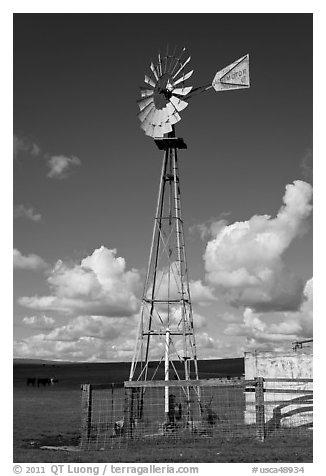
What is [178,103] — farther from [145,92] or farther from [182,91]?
[145,92]

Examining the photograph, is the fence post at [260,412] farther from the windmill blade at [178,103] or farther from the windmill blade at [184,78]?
the windmill blade at [184,78]

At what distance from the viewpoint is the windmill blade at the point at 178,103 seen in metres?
22.8

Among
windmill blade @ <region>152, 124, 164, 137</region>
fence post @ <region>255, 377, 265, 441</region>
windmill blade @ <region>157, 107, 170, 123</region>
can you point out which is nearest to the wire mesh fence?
fence post @ <region>255, 377, 265, 441</region>

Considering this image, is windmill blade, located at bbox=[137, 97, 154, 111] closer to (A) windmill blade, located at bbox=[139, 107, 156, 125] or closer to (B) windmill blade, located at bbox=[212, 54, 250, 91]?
(A) windmill blade, located at bbox=[139, 107, 156, 125]

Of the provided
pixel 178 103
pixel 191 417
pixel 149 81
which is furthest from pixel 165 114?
pixel 191 417

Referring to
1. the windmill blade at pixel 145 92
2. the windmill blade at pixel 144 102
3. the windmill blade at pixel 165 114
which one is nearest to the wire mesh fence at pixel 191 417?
the windmill blade at pixel 165 114

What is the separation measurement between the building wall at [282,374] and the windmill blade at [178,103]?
33.1 ft

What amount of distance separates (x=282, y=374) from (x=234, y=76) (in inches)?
453

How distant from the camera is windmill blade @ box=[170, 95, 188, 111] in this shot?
74.9 ft

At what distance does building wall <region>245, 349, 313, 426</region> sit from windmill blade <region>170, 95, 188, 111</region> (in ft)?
33.1

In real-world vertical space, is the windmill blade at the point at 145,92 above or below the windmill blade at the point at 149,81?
below

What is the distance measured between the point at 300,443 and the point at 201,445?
9.03 ft
